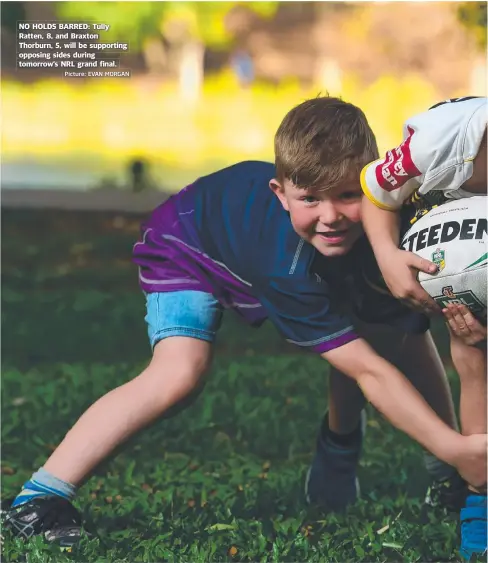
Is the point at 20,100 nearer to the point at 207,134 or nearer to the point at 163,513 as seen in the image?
the point at 207,134

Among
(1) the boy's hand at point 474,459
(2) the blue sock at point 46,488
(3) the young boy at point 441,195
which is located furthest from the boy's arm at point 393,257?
(2) the blue sock at point 46,488

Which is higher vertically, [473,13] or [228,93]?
[473,13]

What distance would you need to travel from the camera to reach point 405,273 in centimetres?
313

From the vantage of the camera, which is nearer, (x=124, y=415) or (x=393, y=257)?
(x=393, y=257)

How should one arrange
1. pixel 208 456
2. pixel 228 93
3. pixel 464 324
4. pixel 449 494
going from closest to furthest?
1. pixel 464 324
2. pixel 449 494
3. pixel 208 456
4. pixel 228 93

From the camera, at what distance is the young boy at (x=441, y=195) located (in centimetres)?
296

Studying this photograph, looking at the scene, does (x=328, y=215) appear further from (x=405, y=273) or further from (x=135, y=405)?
(x=135, y=405)

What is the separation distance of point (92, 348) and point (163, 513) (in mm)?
2697

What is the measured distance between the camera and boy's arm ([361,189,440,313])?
3125 millimetres

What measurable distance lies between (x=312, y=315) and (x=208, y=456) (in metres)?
1.40

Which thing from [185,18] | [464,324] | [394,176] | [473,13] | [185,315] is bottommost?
[185,315]

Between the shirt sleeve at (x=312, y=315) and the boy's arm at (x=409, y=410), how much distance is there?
0.04m

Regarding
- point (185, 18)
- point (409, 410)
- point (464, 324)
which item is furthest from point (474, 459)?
point (185, 18)

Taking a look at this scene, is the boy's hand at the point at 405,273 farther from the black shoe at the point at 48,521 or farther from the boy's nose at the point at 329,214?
the black shoe at the point at 48,521
